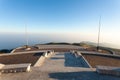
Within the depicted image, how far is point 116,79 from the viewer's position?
1172cm

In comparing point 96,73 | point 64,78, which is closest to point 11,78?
point 64,78

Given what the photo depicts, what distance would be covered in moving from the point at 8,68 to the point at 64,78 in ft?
15.2

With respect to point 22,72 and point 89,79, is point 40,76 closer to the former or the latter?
point 22,72

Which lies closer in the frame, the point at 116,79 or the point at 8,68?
the point at 116,79

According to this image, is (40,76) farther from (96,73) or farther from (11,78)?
(96,73)

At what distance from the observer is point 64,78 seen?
1152cm

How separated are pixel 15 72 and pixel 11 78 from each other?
1448 mm

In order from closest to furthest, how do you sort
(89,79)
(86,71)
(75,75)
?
1. (89,79)
2. (75,75)
3. (86,71)

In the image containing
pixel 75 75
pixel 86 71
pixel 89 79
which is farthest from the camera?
pixel 86 71

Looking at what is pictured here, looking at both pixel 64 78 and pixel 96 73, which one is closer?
pixel 64 78

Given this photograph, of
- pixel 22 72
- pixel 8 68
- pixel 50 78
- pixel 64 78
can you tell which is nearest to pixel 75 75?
pixel 64 78

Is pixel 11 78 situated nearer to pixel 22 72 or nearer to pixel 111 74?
pixel 22 72

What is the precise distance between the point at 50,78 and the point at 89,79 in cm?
275

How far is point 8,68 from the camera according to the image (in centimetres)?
1287
